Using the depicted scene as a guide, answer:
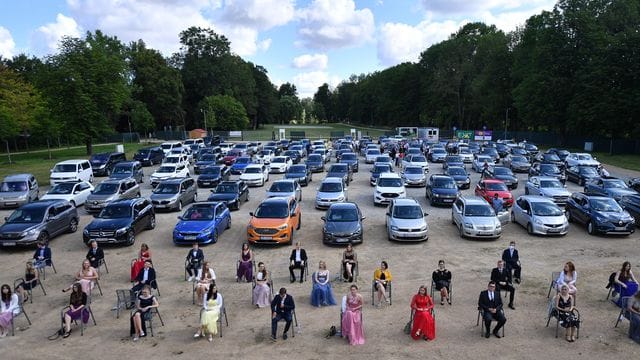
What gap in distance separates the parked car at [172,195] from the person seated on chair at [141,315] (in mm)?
13646

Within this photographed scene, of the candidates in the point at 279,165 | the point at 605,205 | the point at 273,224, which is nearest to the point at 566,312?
the point at 273,224

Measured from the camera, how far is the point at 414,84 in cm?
11769

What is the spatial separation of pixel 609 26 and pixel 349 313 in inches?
2505

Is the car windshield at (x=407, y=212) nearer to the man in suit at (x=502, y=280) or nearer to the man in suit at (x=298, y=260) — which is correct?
the man in suit at (x=298, y=260)

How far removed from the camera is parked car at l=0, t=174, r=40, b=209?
84.8ft

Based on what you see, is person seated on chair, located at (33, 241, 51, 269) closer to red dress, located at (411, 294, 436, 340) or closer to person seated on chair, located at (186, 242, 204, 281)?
person seated on chair, located at (186, 242, 204, 281)

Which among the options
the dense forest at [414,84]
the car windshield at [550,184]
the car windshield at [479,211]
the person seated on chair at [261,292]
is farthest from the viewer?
the dense forest at [414,84]

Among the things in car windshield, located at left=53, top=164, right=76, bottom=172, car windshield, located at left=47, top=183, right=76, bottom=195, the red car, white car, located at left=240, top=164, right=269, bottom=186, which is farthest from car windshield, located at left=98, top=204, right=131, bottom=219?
the red car

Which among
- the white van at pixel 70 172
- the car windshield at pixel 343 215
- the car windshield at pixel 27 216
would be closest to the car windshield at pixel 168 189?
the car windshield at pixel 27 216

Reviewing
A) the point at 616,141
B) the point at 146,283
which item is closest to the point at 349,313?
the point at 146,283

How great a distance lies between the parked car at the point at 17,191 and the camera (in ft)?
84.8

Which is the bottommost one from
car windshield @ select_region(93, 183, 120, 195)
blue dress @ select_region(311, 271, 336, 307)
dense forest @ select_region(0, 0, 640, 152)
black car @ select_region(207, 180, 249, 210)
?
blue dress @ select_region(311, 271, 336, 307)

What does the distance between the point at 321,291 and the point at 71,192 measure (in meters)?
18.6

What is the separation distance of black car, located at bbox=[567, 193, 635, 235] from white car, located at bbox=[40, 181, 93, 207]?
81.0 ft
